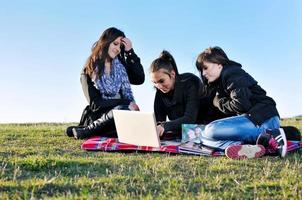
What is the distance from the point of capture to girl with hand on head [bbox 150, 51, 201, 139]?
27.1ft

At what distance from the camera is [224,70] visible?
7938 mm

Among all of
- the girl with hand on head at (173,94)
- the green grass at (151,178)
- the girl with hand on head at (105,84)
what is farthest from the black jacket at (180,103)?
the green grass at (151,178)

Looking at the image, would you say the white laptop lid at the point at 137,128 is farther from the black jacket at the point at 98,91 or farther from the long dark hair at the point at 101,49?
the long dark hair at the point at 101,49

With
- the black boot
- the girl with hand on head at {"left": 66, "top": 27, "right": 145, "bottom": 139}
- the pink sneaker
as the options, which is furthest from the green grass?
the girl with hand on head at {"left": 66, "top": 27, "right": 145, "bottom": 139}

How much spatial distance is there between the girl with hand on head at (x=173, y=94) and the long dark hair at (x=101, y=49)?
4.05ft

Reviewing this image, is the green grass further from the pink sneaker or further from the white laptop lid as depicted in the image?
the white laptop lid

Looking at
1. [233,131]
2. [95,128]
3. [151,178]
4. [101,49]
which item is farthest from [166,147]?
[101,49]

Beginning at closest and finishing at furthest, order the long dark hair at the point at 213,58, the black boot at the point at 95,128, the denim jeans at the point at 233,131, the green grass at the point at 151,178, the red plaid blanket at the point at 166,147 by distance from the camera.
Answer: the green grass at the point at 151,178, the red plaid blanket at the point at 166,147, the denim jeans at the point at 233,131, the long dark hair at the point at 213,58, the black boot at the point at 95,128

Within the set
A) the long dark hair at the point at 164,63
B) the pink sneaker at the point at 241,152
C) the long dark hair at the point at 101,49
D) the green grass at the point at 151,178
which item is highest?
the long dark hair at the point at 101,49

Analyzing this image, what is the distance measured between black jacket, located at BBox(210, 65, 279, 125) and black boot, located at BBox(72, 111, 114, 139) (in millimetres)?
2076

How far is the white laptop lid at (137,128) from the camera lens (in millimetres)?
7246

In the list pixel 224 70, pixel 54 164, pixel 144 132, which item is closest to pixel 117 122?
pixel 144 132

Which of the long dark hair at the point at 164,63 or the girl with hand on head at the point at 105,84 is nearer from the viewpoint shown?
the long dark hair at the point at 164,63

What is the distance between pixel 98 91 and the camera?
9.63m
